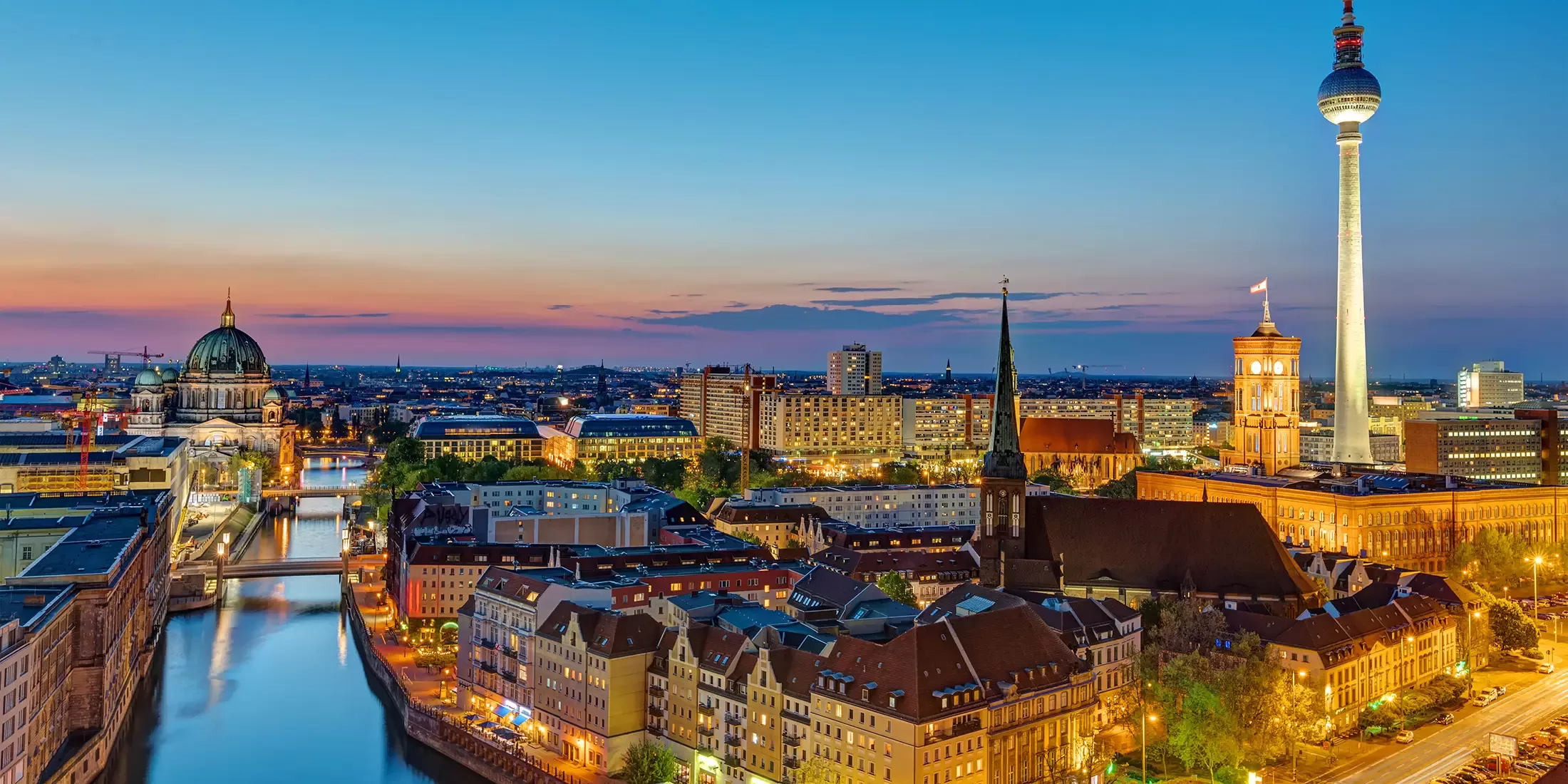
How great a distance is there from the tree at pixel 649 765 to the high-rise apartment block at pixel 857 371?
107866 mm

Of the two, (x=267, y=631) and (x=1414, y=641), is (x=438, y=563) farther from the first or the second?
(x=1414, y=641)

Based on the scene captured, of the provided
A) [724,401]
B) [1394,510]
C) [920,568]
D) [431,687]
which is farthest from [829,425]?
[431,687]

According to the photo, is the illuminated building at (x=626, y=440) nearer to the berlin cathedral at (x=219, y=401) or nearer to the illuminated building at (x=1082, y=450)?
the berlin cathedral at (x=219, y=401)

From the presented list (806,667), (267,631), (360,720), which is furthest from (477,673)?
(267,631)

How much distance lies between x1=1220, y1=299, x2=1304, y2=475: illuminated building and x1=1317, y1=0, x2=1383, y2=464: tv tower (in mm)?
7635

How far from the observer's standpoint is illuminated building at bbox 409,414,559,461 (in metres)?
96.4

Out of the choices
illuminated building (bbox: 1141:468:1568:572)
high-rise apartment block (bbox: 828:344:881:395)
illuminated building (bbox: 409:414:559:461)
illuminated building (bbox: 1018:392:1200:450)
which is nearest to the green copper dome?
illuminated building (bbox: 409:414:559:461)

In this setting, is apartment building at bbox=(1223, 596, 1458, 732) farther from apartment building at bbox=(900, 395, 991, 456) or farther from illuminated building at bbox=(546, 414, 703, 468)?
apartment building at bbox=(900, 395, 991, 456)

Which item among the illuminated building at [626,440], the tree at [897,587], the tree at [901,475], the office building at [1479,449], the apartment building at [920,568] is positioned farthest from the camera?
the illuminated building at [626,440]

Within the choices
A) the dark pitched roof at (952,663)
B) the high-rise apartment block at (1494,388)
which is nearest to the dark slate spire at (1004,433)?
the dark pitched roof at (952,663)

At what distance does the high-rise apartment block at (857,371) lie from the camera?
444 feet

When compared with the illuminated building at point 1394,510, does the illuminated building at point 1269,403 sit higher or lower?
higher

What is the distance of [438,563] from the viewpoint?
41.9m

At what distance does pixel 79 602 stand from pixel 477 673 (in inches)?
385
